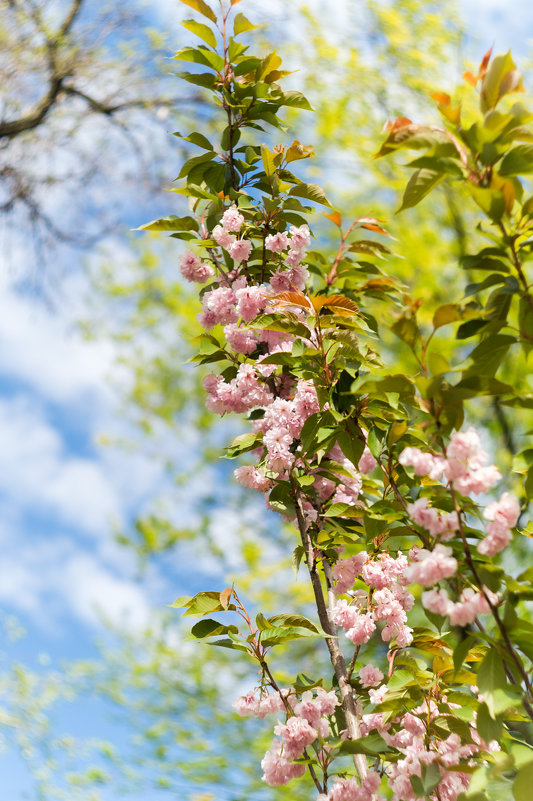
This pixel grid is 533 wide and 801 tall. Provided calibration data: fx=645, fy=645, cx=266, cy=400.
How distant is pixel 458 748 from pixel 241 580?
608 centimetres

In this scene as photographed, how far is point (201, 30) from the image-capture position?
159 cm

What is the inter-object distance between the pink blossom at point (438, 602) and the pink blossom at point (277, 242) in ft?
2.95

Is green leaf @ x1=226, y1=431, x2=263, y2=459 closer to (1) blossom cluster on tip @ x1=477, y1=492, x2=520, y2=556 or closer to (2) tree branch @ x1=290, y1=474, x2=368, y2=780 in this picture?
(2) tree branch @ x1=290, y1=474, x2=368, y2=780

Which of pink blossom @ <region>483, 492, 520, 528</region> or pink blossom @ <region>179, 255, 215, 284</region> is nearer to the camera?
pink blossom @ <region>483, 492, 520, 528</region>

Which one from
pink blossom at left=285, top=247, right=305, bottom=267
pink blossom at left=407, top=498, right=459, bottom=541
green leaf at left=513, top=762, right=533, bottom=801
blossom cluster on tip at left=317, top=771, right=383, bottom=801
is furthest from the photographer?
pink blossom at left=285, top=247, right=305, bottom=267

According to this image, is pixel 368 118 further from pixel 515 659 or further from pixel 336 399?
pixel 515 659

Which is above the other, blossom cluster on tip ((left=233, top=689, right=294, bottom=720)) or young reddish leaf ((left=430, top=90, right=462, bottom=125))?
young reddish leaf ((left=430, top=90, right=462, bottom=125))

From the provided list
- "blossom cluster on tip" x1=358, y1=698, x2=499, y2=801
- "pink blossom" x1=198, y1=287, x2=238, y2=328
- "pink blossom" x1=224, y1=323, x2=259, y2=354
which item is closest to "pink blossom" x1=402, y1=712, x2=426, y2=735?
"blossom cluster on tip" x1=358, y1=698, x2=499, y2=801

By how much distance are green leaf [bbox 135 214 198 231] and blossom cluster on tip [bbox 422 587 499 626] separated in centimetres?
108

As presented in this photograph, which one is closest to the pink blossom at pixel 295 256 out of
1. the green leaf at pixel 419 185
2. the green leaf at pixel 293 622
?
the green leaf at pixel 419 185

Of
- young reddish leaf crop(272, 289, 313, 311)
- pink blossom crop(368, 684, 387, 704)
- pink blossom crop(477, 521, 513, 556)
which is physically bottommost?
pink blossom crop(368, 684, 387, 704)

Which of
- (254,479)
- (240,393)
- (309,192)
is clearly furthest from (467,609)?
(309,192)

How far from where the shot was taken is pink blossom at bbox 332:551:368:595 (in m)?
1.45

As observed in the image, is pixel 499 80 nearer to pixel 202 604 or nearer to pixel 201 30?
pixel 201 30
